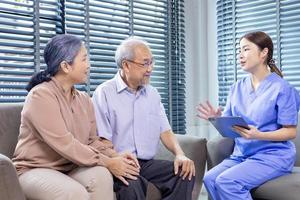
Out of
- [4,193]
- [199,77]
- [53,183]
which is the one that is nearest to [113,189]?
[53,183]

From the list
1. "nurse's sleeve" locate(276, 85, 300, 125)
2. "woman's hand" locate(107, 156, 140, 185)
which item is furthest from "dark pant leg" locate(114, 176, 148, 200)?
"nurse's sleeve" locate(276, 85, 300, 125)

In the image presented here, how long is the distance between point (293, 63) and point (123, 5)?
129cm

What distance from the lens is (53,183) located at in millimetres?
1537

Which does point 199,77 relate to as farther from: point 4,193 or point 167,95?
point 4,193

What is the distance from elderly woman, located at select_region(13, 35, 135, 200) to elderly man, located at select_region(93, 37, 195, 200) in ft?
0.42

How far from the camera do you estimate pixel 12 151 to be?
187 centimetres

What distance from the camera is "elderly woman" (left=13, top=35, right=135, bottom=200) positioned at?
157 centimetres

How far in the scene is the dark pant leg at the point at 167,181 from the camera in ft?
6.37

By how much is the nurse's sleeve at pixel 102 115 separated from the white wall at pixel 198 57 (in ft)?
4.91

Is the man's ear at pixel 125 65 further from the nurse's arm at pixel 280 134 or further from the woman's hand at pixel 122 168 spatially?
the nurse's arm at pixel 280 134

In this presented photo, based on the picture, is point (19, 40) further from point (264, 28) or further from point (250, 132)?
point (264, 28)

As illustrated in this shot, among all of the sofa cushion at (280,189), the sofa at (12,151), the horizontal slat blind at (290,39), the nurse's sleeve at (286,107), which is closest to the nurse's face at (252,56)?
the nurse's sleeve at (286,107)

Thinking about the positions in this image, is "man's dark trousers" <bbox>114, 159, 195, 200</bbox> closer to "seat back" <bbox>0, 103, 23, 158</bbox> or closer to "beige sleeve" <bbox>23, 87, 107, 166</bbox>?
"beige sleeve" <bbox>23, 87, 107, 166</bbox>

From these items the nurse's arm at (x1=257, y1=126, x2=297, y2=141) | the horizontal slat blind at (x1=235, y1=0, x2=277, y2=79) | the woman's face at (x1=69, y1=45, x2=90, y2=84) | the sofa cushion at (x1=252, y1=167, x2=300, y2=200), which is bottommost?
the sofa cushion at (x1=252, y1=167, x2=300, y2=200)
